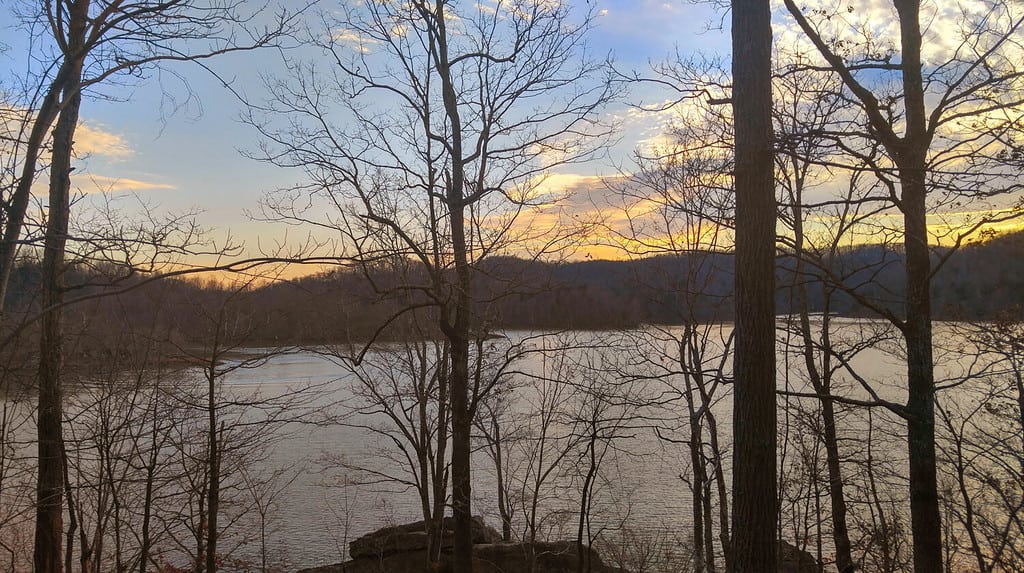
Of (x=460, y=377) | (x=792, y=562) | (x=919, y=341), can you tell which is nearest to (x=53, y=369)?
(x=460, y=377)

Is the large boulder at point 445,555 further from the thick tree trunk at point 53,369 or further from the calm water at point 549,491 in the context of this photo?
the thick tree trunk at point 53,369

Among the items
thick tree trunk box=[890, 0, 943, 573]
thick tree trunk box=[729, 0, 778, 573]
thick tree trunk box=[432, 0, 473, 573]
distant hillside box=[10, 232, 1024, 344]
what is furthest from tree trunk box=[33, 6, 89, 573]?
thick tree trunk box=[890, 0, 943, 573]

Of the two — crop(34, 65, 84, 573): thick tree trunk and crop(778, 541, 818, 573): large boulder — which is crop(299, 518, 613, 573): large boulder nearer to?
crop(778, 541, 818, 573): large boulder

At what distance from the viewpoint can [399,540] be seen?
47.5 feet

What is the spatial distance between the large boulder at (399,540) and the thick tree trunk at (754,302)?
988cm

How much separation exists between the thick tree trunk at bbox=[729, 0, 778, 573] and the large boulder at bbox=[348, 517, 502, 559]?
988 cm

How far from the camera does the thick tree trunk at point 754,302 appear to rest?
4.96 metres

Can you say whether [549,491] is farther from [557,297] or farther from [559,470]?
[557,297]

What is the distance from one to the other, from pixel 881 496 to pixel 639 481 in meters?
5.83

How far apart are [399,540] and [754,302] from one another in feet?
38.4

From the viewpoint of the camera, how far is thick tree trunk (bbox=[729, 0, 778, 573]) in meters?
4.96

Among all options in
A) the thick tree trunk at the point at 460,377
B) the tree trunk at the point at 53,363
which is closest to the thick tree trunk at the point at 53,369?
the tree trunk at the point at 53,363

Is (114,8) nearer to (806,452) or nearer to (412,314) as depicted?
(412,314)

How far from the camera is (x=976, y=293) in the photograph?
40.9 ft
